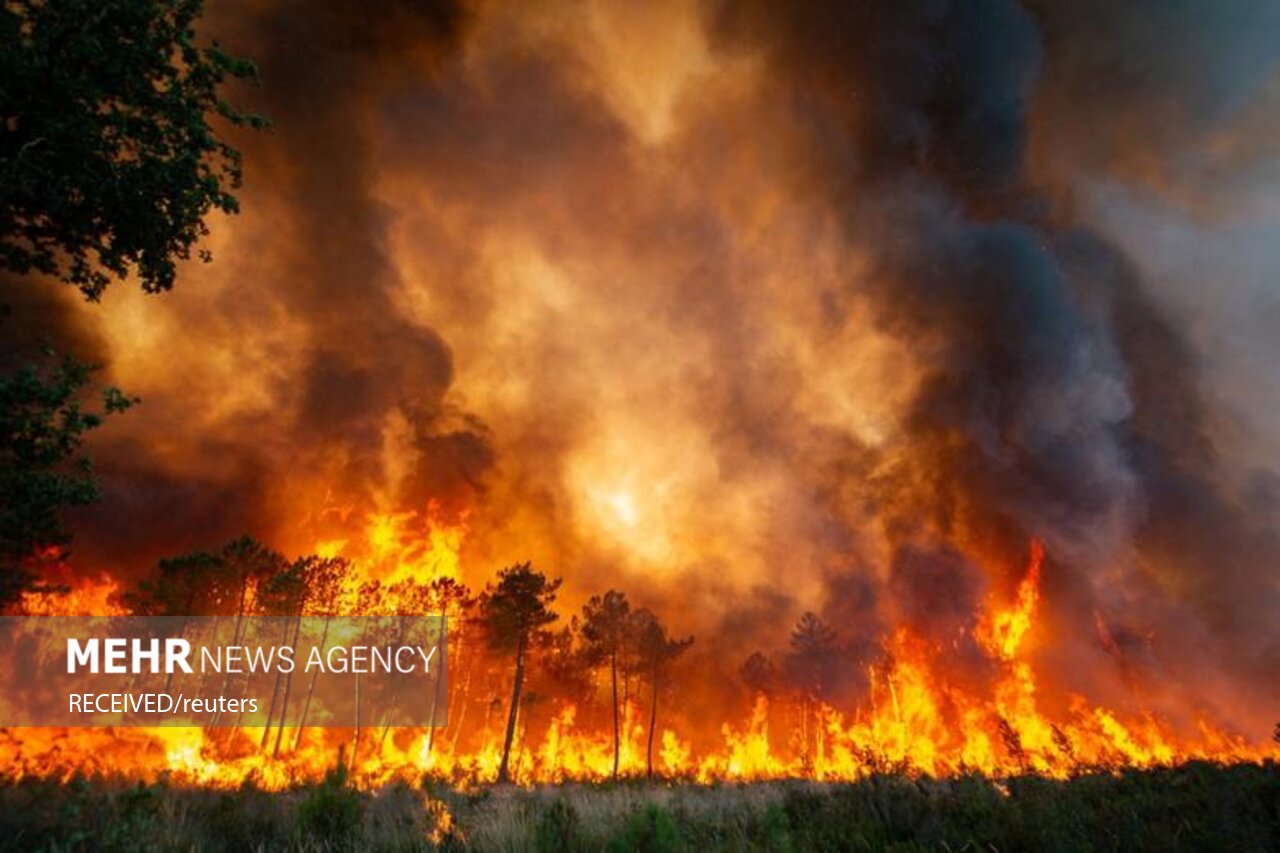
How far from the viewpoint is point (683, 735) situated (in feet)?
237

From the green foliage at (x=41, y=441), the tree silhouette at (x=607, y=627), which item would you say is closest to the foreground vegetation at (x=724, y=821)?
the green foliage at (x=41, y=441)

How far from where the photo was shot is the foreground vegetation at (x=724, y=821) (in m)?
5.95

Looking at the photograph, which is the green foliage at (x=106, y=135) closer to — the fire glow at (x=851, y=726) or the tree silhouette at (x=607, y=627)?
the tree silhouette at (x=607, y=627)

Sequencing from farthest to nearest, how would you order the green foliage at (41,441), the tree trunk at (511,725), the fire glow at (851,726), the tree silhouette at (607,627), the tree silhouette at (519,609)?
1. the fire glow at (851,726)
2. the tree silhouette at (607,627)
3. the tree silhouette at (519,609)
4. the tree trunk at (511,725)
5. the green foliage at (41,441)

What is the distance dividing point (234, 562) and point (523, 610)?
75.2ft

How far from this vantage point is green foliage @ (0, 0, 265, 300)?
11156 mm

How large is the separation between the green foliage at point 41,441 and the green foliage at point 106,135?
359cm

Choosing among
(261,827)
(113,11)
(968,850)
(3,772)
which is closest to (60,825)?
(261,827)

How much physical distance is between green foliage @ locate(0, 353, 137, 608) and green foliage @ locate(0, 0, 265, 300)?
3.59 m

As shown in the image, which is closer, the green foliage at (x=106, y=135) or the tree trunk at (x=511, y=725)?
the green foliage at (x=106, y=135)

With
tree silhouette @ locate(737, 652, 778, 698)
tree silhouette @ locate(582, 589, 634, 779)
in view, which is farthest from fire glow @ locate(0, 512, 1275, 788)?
tree silhouette @ locate(582, 589, 634, 779)

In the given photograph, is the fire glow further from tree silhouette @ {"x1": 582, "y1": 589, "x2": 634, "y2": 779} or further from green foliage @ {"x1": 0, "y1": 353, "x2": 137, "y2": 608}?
green foliage @ {"x1": 0, "y1": 353, "x2": 137, "y2": 608}

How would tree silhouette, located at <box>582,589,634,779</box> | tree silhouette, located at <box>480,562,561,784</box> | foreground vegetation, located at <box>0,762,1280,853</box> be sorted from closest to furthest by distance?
foreground vegetation, located at <box>0,762,1280,853</box> → tree silhouette, located at <box>480,562,561,784</box> → tree silhouette, located at <box>582,589,634,779</box>

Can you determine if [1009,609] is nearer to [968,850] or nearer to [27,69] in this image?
[968,850]
